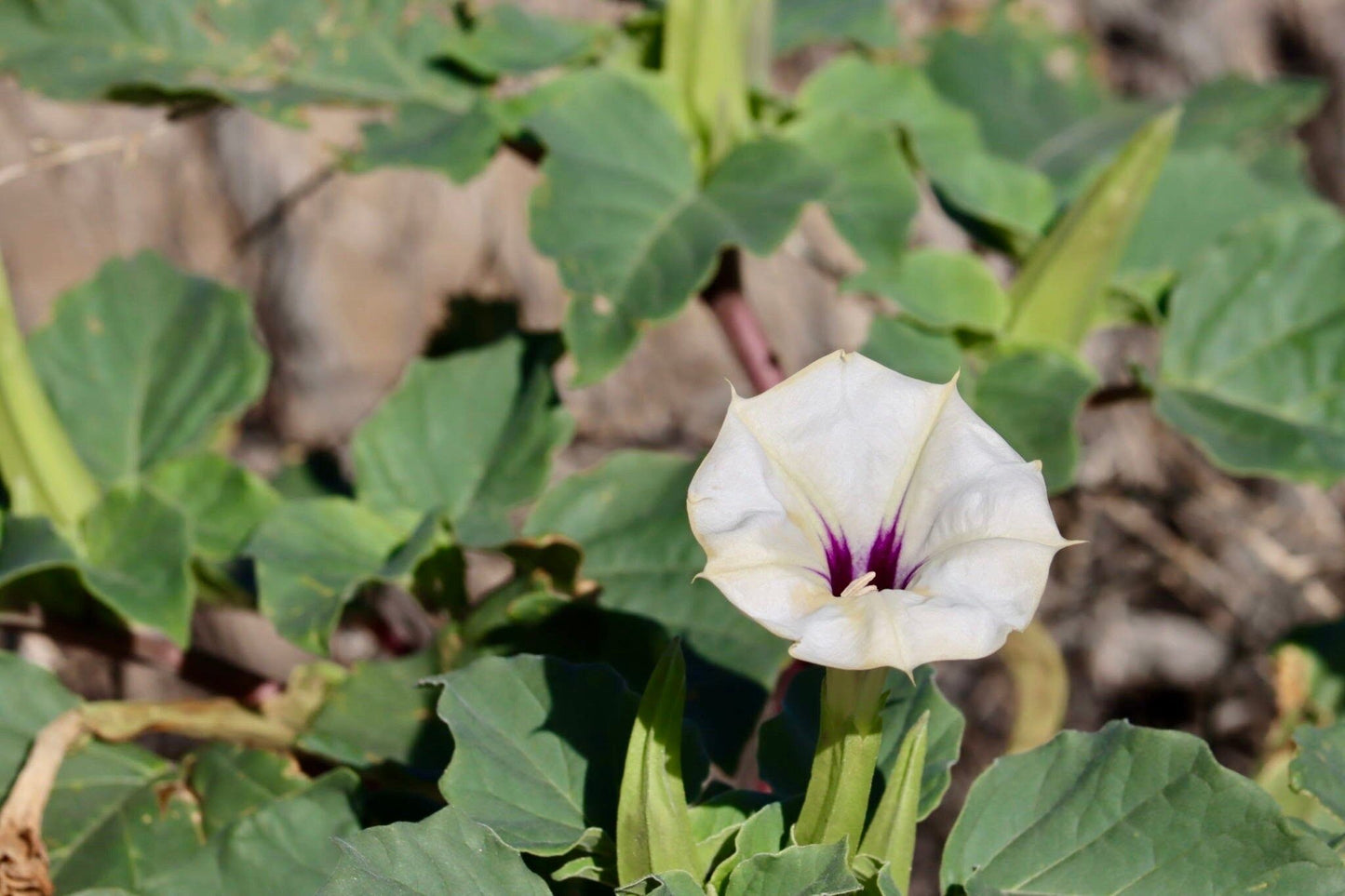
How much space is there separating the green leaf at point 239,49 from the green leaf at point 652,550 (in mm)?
434

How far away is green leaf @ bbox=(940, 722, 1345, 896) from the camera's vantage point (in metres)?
0.69

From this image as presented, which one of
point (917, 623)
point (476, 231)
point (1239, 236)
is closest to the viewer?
point (917, 623)

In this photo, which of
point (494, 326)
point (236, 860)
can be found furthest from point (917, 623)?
point (494, 326)

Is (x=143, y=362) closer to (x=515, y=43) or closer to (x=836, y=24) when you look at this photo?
(x=515, y=43)

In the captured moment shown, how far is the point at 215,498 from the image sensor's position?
1151 millimetres

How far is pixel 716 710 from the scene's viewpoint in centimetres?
95

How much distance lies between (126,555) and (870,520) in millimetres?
647

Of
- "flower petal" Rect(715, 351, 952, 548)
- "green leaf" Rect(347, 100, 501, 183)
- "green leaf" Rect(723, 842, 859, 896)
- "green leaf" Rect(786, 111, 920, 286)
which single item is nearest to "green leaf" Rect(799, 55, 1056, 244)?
"green leaf" Rect(786, 111, 920, 286)

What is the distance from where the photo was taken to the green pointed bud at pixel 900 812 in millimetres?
660

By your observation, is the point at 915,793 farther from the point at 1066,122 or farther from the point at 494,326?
the point at 1066,122

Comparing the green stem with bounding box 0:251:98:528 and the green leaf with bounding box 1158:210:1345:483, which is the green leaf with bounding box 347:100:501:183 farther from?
Answer: the green leaf with bounding box 1158:210:1345:483

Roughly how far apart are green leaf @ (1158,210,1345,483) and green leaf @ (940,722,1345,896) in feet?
1.82

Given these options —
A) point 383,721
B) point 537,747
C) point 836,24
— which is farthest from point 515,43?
point 537,747

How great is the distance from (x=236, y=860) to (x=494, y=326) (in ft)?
2.63
